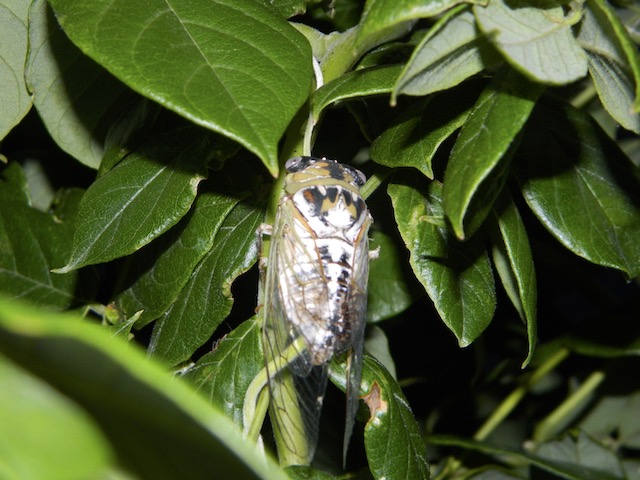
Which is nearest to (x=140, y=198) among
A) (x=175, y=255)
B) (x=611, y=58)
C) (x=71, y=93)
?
(x=175, y=255)

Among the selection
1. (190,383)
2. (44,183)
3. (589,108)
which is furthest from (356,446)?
(589,108)

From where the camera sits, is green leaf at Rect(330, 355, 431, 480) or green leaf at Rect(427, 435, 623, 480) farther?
green leaf at Rect(427, 435, 623, 480)

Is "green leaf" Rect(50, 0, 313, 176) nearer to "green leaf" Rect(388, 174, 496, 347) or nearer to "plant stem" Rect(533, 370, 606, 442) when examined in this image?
"green leaf" Rect(388, 174, 496, 347)

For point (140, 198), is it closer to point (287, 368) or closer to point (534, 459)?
point (287, 368)

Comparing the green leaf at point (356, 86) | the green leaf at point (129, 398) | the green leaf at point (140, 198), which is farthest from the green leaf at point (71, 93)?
the green leaf at point (129, 398)

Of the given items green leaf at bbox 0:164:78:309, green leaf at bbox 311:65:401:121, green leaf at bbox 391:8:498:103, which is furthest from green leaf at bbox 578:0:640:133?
green leaf at bbox 0:164:78:309

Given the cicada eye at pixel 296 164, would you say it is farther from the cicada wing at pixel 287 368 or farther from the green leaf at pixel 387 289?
the green leaf at pixel 387 289
